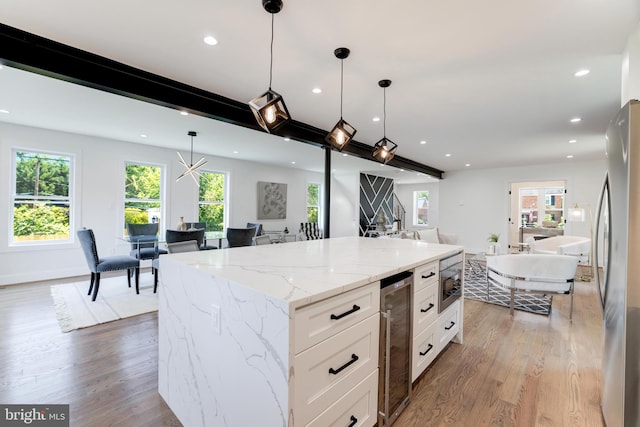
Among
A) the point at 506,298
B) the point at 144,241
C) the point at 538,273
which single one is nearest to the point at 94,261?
the point at 144,241

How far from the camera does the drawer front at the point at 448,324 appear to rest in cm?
240

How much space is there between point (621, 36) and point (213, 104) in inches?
140

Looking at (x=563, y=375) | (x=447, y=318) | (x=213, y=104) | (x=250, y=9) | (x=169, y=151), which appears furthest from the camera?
(x=169, y=151)

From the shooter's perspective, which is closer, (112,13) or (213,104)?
(112,13)

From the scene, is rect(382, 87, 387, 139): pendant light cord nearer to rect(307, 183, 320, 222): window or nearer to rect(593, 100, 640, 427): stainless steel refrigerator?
rect(593, 100, 640, 427): stainless steel refrigerator

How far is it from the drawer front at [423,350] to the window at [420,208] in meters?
9.79

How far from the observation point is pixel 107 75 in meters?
2.50

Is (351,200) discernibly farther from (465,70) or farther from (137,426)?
(137,426)

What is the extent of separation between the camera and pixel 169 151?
6.18m

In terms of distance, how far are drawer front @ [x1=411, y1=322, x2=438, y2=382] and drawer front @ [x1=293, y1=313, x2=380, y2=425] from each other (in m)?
0.58

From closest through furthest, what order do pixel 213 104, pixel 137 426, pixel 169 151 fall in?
pixel 137 426
pixel 213 104
pixel 169 151

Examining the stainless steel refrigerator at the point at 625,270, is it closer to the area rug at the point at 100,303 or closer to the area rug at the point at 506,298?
the area rug at the point at 506,298

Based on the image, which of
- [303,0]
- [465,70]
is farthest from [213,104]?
[465,70]

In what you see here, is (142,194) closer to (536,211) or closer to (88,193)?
(88,193)
